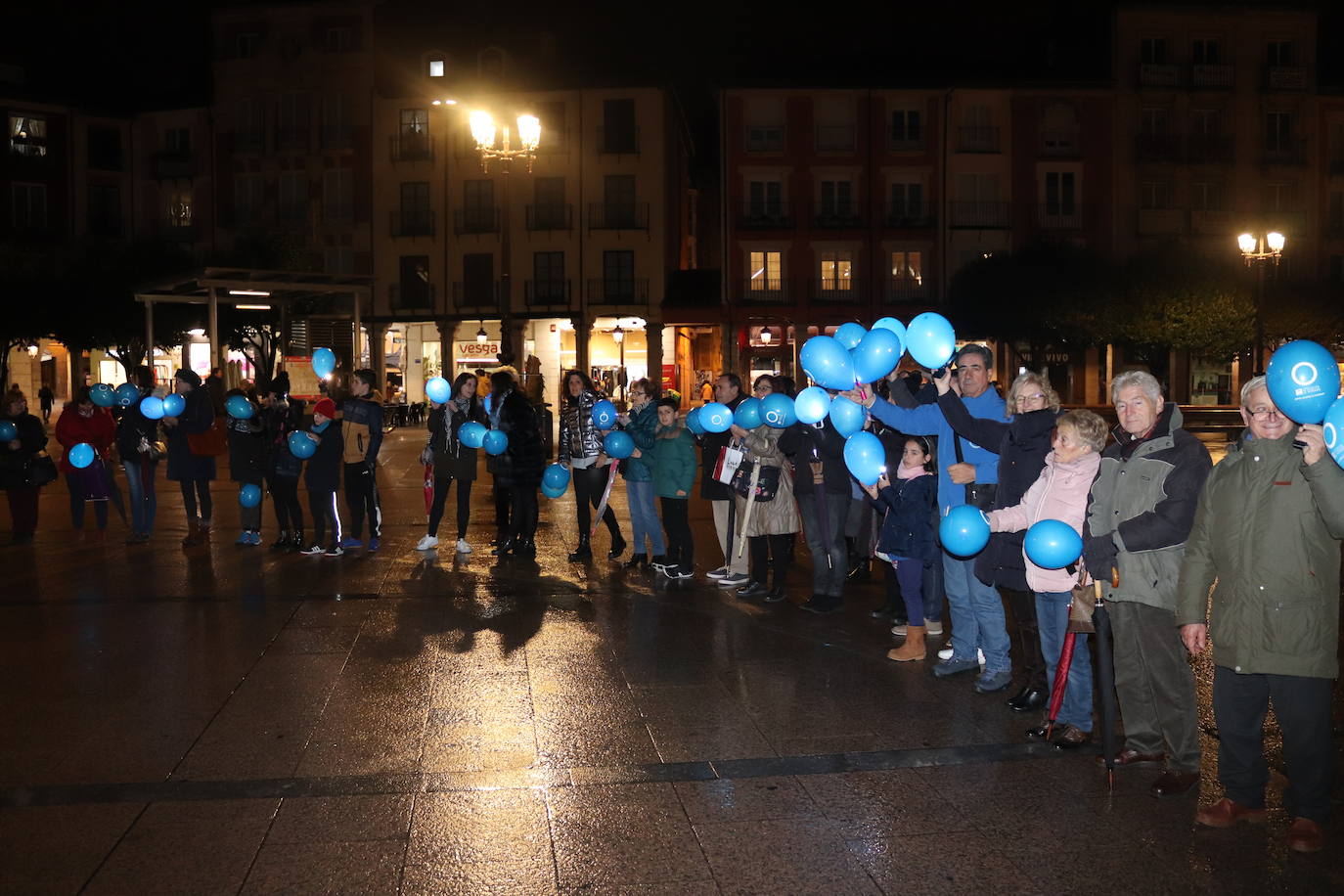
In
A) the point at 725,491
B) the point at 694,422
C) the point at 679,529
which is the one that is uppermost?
the point at 694,422

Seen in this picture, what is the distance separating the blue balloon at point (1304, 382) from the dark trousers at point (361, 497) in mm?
9020

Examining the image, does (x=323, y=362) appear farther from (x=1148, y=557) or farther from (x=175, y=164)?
(x=175, y=164)

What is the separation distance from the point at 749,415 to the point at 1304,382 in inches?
Answer: 203

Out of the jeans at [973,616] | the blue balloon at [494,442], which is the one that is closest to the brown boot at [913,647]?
the jeans at [973,616]

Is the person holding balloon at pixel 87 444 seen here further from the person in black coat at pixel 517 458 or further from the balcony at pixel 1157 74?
the balcony at pixel 1157 74

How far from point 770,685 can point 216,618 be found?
4.31 meters

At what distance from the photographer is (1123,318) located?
40.9 m

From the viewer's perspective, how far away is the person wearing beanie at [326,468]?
11352mm

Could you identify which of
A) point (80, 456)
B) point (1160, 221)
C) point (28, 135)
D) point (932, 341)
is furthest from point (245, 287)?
point (1160, 221)

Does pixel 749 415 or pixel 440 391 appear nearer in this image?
pixel 749 415

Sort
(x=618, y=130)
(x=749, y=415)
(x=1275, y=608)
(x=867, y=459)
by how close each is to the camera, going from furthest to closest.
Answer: (x=618, y=130) < (x=749, y=415) < (x=867, y=459) < (x=1275, y=608)

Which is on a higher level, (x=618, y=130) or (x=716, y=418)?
(x=618, y=130)

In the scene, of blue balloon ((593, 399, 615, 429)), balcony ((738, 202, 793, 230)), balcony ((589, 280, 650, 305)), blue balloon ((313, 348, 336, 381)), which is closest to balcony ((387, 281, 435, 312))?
balcony ((589, 280, 650, 305))

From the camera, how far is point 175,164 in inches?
1907
